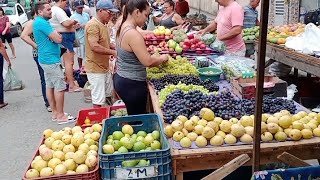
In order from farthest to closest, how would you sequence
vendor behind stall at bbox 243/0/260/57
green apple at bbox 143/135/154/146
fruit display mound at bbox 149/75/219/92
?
vendor behind stall at bbox 243/0/260/57 < fruit display mound at bbox 149/75/219/92 < green apple at bbox 143/135/154/146

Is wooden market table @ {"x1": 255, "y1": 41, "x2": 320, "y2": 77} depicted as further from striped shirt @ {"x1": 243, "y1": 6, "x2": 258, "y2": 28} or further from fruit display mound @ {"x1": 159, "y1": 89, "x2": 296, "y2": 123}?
fruit display mound @ {"x1": 159, "y1": 89, "x2": 296, "y2": 123}

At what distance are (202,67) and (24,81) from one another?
19.9 ft

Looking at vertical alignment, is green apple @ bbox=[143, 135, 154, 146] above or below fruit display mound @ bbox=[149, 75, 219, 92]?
below

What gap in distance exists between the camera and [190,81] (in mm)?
4664

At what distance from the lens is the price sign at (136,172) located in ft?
9.57

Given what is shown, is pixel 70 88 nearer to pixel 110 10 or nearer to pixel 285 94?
pixel 110 10

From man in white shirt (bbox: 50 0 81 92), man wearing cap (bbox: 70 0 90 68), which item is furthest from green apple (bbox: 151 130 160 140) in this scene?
man wearing cap (bbox: 70 0 90 68)

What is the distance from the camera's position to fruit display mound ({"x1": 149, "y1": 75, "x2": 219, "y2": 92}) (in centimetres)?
450

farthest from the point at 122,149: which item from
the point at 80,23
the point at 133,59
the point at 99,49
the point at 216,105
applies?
the point at 80,23

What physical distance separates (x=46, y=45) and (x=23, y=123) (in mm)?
1548

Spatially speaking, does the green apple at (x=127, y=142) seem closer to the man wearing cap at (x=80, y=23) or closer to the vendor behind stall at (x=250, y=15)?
the vendor behind stall at (x=250, y=15)

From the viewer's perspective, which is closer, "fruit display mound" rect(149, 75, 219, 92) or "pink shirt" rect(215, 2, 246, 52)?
"fruit display mound" rect(149, 75, 219, 92)

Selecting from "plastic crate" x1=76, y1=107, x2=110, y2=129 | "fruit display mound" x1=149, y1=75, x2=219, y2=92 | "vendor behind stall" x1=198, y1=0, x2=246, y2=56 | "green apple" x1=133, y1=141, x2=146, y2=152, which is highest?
"vendor behind stall" x1=198, y1=0, x2=246, y2=56

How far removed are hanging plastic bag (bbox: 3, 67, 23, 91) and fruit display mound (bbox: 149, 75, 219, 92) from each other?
521cm
